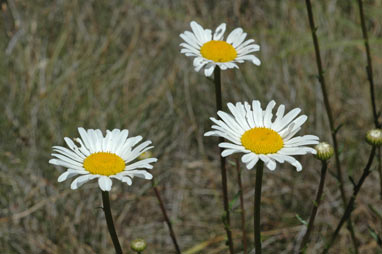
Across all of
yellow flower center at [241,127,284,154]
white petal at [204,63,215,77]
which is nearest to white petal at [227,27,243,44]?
white petal at [204,63,215,77]

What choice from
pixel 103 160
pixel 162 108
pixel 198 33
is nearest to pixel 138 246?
pixel 103 160

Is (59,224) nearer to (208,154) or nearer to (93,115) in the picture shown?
(93,115)

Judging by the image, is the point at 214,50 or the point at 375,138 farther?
the point at 214,50

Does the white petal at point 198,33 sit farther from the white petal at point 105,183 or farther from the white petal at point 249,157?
the white petal at point 105,183

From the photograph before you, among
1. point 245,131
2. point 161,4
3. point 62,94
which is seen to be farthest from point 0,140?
point 245,131

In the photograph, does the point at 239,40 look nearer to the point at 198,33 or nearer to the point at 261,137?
the point at 198,33

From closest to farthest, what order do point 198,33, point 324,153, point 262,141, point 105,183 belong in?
point 105,183 < point 262,141 < point 324,153 < point 198,33

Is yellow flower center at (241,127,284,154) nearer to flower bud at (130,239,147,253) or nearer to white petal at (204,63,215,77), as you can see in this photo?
white petal at (204,63,215,77)
